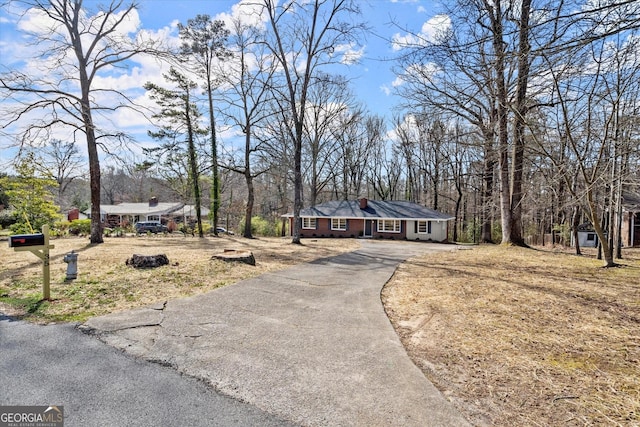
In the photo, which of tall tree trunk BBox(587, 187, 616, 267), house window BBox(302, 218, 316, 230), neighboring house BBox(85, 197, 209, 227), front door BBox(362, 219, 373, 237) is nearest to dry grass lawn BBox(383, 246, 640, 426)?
tall tree trunk BBox(587, 187, 616, 267)

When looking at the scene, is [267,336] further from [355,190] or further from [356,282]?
[355,190]

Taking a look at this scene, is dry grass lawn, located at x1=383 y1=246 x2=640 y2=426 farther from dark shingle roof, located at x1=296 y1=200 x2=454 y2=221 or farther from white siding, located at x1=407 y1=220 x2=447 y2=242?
dark shingle roof, located at x1=296 y1=200 x2=454 y2=221

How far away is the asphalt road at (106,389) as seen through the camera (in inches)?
92.8

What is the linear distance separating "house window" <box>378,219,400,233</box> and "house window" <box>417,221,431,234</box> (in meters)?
1.64

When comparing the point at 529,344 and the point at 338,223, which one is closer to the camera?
the point at 529,344

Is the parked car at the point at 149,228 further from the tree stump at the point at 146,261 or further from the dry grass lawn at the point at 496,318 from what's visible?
the tree stump at the point at 146,261

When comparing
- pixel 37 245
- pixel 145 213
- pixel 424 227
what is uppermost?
pixel 145 213

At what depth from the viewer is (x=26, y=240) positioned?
4.87 metres

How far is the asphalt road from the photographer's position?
92.8 inches

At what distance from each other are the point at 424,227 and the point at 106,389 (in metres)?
24.2

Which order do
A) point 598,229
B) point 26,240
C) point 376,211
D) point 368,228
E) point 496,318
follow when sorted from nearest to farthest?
point 496,318 < point 26,240 < point 598,229 < point 368,228 < point 376,211

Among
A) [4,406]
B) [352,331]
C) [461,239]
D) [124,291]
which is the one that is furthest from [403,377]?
[461,239]

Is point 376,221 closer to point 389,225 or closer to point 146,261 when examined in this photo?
point 389,225

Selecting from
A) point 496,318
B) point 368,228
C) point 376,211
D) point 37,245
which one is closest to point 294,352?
point 496,318
